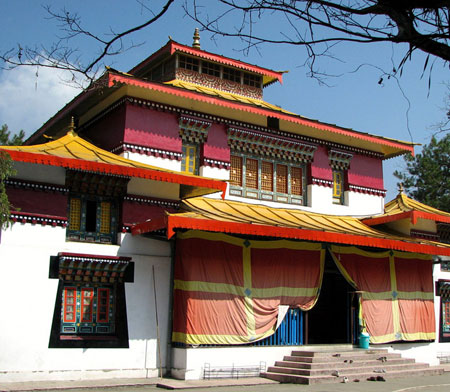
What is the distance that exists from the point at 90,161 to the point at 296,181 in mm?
7377

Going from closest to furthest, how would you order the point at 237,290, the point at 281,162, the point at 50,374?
the point at 50,374 → the point at 237,290 → the point at 281,162

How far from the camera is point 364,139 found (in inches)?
752

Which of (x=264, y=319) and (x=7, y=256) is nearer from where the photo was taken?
(x=7, y=256)

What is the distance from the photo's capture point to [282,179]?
18109 millimetres

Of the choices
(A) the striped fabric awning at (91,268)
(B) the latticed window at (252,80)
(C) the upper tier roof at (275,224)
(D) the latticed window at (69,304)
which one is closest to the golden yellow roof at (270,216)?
(C) the upper tier roof at (275,224)

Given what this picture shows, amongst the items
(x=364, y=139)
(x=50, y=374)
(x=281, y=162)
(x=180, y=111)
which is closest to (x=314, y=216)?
(x=281, y=162)

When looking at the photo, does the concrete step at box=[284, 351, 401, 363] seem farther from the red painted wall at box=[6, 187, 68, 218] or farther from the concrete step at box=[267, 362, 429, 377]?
the red painted wall at box=[6, 187, 68, 218]

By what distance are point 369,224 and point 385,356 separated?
4.46 metres

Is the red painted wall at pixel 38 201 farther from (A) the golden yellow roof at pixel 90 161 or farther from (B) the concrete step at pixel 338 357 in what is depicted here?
(B) the concrete step at pixel 338 357

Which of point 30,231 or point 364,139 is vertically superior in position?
point 364,139

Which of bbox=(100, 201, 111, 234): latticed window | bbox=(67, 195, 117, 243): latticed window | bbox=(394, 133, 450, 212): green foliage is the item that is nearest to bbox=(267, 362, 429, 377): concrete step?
bbox=(67, 195, 117, 243): latticed window

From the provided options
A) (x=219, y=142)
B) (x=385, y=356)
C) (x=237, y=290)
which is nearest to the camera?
(x=237, y=290)

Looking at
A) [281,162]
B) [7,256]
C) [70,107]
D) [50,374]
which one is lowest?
[50,374]

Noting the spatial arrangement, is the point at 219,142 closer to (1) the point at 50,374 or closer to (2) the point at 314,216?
(2) the point at 314,216
